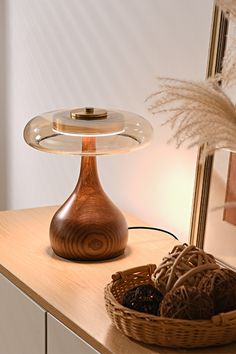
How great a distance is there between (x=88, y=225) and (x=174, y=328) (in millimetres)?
422

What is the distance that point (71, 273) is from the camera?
1358mm

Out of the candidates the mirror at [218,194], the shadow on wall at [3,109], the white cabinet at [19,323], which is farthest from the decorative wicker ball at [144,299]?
the shadow on wall at [3,109]

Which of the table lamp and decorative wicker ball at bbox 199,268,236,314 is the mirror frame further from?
decorative wicker ball at bbox 199,268,236,314

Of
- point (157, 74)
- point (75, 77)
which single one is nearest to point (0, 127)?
point (75, 77)

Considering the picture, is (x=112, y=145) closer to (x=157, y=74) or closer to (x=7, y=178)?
(x=157, y=74)

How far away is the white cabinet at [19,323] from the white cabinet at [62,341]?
0.03 metres

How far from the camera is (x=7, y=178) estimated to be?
247cm

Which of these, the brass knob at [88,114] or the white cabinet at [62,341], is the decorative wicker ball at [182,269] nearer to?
the white cabinet at [62,341]

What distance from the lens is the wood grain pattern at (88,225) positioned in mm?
1412

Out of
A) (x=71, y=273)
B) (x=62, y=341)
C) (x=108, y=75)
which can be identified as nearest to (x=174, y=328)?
(x=62, y=341)

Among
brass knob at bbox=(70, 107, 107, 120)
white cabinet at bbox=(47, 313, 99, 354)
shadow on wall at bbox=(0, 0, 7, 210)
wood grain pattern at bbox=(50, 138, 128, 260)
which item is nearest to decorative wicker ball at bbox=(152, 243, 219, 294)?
white cabinet at bbox=(47, 313, 99, 354)

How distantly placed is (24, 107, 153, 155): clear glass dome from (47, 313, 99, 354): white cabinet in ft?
1.17

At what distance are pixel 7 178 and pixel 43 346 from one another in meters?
1.26

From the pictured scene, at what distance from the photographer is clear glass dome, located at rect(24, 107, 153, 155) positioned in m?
1.38
